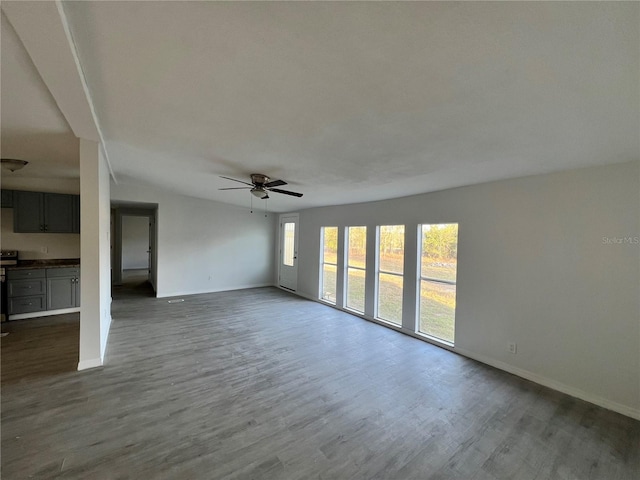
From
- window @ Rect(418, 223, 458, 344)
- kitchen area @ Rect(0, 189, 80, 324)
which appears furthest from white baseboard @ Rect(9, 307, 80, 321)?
window @ Rect(418, 223, 458, 344)

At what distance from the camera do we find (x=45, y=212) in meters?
4.85

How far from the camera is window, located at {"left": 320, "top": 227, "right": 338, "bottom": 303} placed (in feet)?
19.7

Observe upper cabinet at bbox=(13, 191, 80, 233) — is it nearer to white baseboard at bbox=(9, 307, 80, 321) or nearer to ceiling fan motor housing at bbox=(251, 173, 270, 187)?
white baseboard at bbox=(9, 307, 80, 321)

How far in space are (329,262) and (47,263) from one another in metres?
5.35

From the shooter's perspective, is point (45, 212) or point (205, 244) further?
point (205, 244)

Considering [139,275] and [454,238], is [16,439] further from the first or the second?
[139,275]

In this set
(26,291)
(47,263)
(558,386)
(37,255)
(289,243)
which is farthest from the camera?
(289,243)

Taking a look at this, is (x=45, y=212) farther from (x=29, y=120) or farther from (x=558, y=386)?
(x=558, y=386)

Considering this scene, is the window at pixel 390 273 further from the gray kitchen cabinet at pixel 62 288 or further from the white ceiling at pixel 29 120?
the gray kitchen cabinet at pixel 62 288

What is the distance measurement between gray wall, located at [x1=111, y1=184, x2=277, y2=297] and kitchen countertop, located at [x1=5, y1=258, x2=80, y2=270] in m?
1.49

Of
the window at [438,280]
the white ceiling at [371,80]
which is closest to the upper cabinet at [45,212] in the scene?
the white ceiling at [371,80]

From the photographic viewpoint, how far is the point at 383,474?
5.76 ft

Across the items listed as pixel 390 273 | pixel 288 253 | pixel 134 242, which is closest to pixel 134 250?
pixel 134 242

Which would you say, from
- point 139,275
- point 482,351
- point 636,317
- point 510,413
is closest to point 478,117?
A: point 636,317
